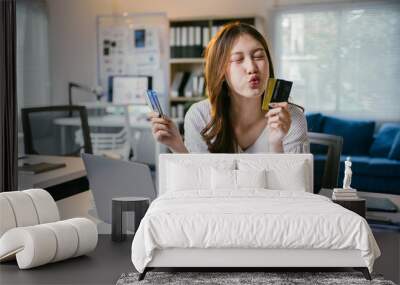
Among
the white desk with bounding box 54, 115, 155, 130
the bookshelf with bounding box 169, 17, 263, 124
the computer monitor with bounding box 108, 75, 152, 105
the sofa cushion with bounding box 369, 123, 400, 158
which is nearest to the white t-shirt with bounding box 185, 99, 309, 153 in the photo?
the sofa cushion with bounding box 369, 123, 400, 158

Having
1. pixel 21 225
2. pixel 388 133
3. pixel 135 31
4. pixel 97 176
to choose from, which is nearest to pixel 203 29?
pixel 135 31

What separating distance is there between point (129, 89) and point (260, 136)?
448 centimetres

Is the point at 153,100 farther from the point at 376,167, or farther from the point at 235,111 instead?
the point at 376,167

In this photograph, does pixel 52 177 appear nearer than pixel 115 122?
Yes

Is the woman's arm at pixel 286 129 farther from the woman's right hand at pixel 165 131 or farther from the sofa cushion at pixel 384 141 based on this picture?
the sofa cushion at pixel 384 141

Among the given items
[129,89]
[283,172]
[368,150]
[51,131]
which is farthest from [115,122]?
[283,172]

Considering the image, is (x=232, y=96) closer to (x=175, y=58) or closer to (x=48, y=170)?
(x=48, y=170)

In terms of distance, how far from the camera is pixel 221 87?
10.6ft

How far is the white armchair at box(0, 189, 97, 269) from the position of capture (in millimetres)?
2510

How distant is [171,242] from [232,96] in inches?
44.7

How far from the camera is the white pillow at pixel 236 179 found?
9.47 feet

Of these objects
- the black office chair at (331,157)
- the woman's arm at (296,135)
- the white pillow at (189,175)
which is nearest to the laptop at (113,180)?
the white pillow at (189,175)

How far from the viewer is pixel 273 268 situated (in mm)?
2557

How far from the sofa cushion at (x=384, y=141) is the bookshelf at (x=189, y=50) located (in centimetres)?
183
